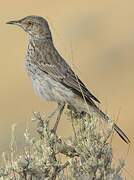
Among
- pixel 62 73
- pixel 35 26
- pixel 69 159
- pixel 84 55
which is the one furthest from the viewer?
pixel 84 55

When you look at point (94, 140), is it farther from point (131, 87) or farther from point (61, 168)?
point (131, 87)

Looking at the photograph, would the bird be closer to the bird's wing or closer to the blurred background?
the bird's wing

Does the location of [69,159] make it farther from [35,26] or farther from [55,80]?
[35,26]

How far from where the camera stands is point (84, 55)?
2438cm

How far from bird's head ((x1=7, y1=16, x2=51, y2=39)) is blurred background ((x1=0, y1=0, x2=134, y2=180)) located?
2.48m

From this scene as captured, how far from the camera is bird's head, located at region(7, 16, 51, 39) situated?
454 inches

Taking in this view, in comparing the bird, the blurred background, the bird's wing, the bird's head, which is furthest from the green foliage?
the blurred background

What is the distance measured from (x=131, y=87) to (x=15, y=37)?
5652mm

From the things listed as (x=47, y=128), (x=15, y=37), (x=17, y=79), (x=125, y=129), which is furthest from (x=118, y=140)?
(x=15, y=37)

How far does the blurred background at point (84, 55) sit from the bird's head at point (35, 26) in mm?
2484

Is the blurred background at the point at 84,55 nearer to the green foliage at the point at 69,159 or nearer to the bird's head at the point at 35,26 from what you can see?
the bird's head at the point at 35,26

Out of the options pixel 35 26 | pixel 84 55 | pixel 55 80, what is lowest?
pixel 55 80

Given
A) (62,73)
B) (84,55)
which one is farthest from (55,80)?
(84,55)

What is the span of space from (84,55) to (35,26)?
12755 mm
